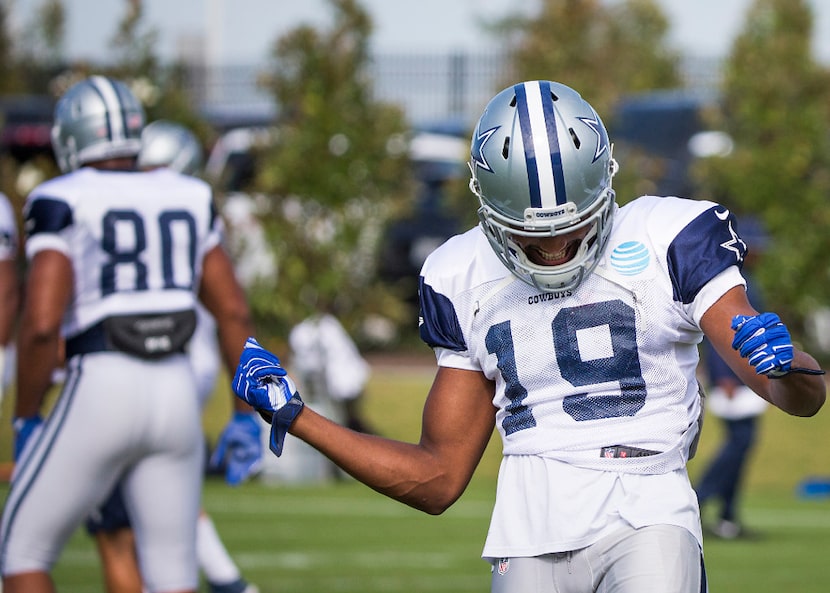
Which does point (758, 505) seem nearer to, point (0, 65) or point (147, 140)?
point (147, 140)

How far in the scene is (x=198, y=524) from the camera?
6.05 meters

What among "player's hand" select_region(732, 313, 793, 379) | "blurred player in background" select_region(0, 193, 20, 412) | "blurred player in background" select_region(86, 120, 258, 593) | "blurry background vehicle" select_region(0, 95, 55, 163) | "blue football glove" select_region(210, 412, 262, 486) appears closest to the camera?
"player's hand" select_region(732, 313, 793, 379)

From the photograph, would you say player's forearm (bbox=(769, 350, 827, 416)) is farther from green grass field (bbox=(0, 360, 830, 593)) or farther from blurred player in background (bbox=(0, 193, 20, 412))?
green grass field (bbox=(0, 360, 830, 593))

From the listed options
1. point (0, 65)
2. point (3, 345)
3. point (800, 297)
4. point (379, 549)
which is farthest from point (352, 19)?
point (0, 65)

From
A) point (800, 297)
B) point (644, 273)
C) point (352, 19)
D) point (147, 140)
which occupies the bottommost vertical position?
point (800, 297)

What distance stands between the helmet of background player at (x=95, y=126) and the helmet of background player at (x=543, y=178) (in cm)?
211

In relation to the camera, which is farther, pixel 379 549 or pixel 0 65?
pixel 0 65

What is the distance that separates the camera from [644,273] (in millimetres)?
3287

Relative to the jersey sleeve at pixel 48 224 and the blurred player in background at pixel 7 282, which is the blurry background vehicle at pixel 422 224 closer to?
the blurred player in background at pixel 7 282

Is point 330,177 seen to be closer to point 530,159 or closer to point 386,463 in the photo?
point 386,463

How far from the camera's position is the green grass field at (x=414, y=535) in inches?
302

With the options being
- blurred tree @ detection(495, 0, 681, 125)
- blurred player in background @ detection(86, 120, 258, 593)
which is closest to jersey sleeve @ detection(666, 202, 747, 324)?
blurred player in background @ detection(86, 120, 258, 593)

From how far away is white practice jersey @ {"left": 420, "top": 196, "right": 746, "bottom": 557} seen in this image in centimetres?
325

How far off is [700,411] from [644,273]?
359 millimetres
